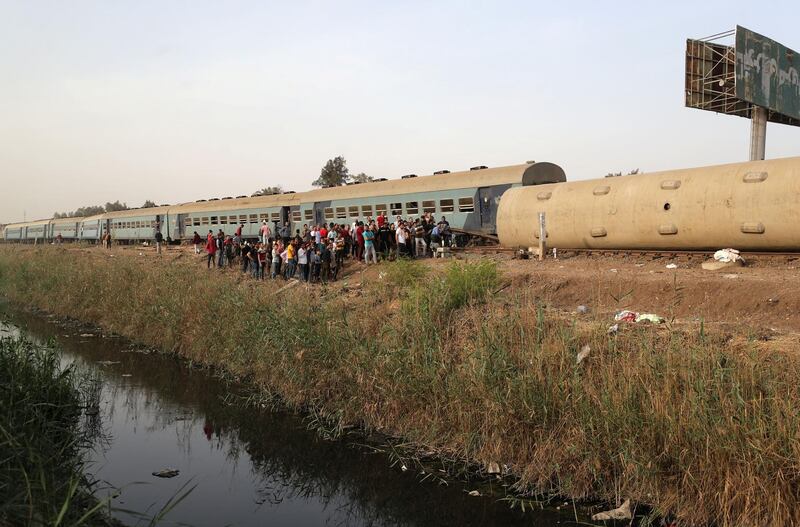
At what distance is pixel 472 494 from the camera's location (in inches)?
285

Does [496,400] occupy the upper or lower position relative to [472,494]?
upper

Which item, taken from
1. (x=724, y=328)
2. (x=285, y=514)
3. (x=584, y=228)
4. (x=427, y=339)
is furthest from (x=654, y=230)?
(x=285, y=514)

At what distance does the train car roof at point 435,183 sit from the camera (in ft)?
69.8

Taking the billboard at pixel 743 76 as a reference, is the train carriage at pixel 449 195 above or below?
below

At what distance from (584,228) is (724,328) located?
820 cm

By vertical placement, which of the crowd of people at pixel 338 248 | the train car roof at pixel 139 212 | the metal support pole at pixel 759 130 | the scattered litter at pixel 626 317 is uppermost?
the metal support pole at pixel 759 130

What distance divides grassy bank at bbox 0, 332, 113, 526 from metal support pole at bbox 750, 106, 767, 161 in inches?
937

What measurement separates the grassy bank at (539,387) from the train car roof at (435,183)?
9.08 m

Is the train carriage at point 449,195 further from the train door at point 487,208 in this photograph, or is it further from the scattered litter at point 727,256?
the scattered litter at point 727,256

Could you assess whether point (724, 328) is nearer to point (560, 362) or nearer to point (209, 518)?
point (560, 362)

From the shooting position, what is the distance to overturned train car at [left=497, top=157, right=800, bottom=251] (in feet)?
43.3

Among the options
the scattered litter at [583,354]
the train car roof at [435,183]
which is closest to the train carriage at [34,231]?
the train car roof at [435,183]

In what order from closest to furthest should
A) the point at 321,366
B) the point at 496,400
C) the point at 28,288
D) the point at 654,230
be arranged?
1. the point at 496,400
2. the point at 321,366
3. the point at 654,230
4. the point at 28,288

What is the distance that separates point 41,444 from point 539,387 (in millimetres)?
5386
